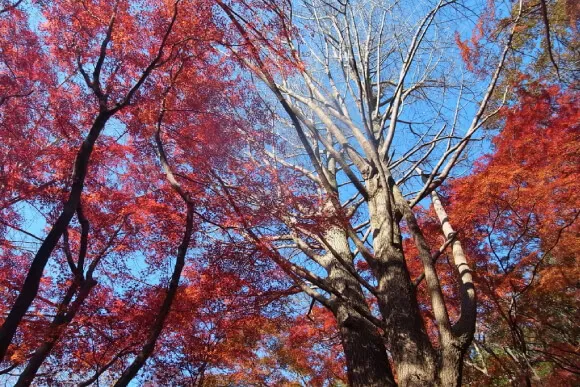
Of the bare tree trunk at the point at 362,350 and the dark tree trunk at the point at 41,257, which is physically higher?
the dark tree trunk at the point at 41,257

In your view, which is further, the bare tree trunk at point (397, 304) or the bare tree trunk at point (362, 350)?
the bare tree trunk at point (362, 350)

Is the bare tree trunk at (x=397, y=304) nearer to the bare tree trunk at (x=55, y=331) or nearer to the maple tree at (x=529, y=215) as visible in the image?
the maple tree at (x=529, y=215)

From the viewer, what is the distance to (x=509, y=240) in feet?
32.7

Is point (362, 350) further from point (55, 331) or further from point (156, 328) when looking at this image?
point (55, 331)

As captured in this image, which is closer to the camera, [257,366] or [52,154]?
[52,154]

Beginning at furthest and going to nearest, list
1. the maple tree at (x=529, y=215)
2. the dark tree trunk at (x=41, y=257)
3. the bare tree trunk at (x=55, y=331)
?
the maple tree at (x=529, y=215) → the bare tree trunk at (x=55, y=331) → the dark tree trunk at (x=41, y=257)

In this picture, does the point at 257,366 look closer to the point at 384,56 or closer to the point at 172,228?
the point at 172,228

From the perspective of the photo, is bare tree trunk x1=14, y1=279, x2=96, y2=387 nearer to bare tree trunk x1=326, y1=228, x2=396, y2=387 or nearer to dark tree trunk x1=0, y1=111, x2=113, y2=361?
dark tree trunk x1=0, y1=111, x2=113, y2=361

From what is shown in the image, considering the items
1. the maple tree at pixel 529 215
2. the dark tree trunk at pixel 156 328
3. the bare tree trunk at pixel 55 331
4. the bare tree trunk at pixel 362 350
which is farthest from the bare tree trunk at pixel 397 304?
the bare tree trunk at pixel 55 331

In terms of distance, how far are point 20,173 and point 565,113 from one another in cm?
1254

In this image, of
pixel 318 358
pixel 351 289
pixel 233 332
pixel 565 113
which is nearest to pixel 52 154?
pixel 233 332

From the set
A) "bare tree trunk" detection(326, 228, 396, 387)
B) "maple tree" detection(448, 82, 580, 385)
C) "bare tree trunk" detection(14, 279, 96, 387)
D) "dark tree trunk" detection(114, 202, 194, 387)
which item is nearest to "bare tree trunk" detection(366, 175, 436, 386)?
"bare tree trunk" detection(326, 228, 396, 387)

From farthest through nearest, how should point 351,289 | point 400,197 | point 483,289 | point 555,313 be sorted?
point 555,313, point 483,289, point 351,289, point 400,197

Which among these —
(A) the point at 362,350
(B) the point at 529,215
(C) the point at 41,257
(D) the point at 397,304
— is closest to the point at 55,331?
(C) the point at 41,257
